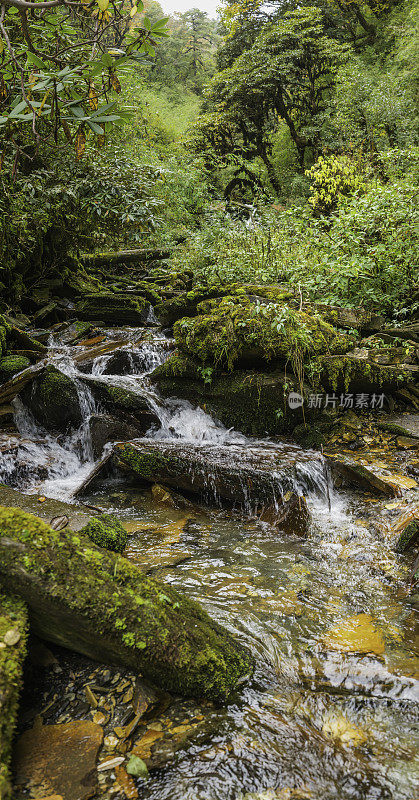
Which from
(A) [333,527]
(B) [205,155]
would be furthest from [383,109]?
(A) [333,527]

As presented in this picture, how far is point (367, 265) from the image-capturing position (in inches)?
279

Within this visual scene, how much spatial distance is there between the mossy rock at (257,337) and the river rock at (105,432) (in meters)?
1.70

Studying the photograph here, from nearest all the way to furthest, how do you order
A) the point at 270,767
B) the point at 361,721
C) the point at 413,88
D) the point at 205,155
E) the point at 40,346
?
the point at 270,767, the point at 361,721, the point at 40,346, the point at 413,88, the point at 205,155

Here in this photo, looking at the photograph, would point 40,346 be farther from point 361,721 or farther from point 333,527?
point 361,721

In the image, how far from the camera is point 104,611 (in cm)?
198

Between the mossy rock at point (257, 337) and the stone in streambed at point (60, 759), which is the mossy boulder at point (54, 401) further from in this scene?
the stone in streambed at point (60, 759)

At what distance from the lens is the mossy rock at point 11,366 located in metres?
7.21

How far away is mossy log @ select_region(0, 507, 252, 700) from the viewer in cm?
194

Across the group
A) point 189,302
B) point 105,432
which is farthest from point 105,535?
point 189,302

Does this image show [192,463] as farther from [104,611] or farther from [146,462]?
[104,611]

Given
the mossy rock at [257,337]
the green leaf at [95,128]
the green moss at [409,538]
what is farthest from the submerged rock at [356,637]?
the mossy rock at [257,337]

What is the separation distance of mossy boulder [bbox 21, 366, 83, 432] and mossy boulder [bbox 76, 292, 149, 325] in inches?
176

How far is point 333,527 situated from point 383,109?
16273 millimetres

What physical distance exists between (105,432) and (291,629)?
4.05 m
